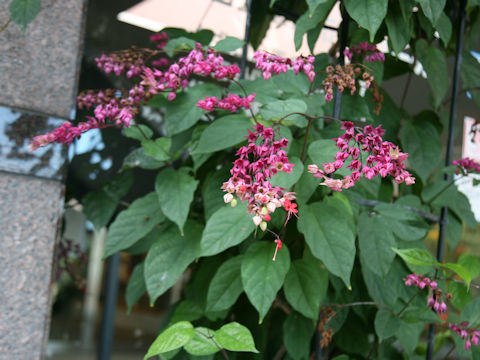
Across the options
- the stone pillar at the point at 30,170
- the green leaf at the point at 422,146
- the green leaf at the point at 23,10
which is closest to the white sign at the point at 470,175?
the green leaf at the point at 422,146

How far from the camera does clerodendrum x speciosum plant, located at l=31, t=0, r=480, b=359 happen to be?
910 mm

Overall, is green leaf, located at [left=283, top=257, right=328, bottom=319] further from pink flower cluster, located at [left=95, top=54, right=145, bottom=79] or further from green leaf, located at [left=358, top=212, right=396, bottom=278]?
pink flower cluster, located at [left=95, top=54, right=145, bottom=79]

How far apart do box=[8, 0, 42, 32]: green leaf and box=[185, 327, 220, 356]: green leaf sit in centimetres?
65

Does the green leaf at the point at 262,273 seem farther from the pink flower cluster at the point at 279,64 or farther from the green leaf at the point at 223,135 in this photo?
the pink flower cluster at the point at 279,64

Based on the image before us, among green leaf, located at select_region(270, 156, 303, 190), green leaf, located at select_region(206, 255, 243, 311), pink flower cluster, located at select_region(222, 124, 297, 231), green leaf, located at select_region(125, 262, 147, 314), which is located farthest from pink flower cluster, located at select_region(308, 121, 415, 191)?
green leaf, located at select_region(125, 262, 147, 314)

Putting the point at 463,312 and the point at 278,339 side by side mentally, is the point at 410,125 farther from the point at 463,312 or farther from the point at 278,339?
the point at 278,339

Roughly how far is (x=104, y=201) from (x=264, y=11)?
2.18 ft

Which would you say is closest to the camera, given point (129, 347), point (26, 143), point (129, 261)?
point (26, 143)

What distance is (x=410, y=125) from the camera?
130 centimetres

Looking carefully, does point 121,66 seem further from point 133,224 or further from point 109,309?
point 109,309

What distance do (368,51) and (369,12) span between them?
20 centimetres

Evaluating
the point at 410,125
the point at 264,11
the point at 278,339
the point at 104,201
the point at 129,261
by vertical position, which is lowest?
the point at 129,261

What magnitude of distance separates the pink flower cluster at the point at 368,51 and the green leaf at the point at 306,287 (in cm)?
43

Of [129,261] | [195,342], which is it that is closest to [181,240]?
[195,342]
